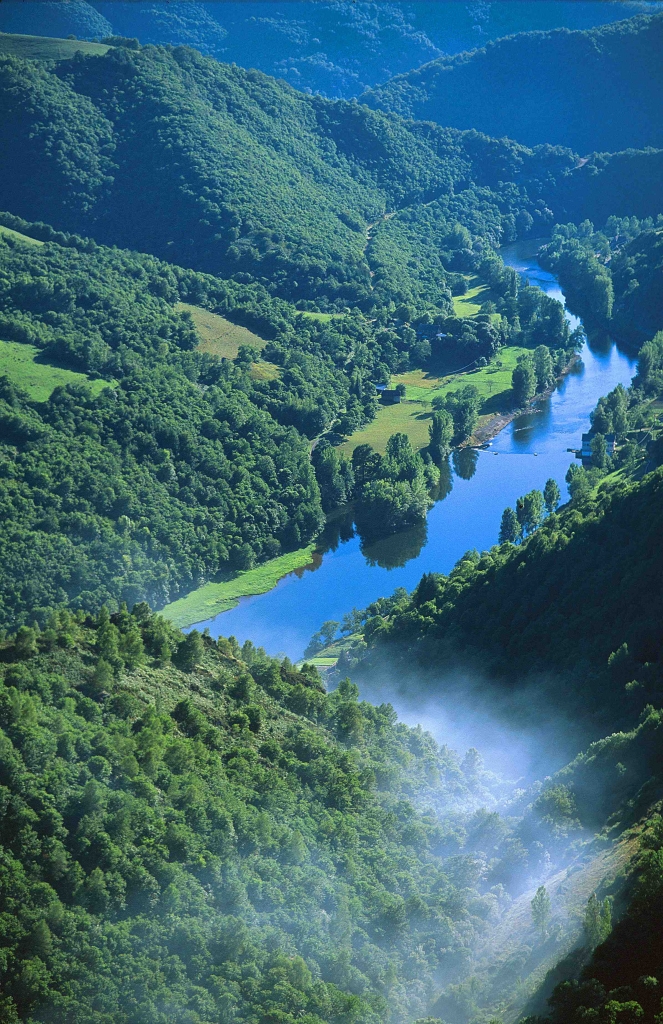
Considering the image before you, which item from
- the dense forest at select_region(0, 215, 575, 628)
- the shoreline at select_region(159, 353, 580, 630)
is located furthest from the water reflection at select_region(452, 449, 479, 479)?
the shoreline at select_region(159, 353, 580, 630)

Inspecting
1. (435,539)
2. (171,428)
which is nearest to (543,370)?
(435,539)

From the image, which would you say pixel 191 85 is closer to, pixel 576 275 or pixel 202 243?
pixel 202 243

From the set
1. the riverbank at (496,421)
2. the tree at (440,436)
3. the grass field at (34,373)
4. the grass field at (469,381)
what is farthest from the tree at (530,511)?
the grass field at (34,373)

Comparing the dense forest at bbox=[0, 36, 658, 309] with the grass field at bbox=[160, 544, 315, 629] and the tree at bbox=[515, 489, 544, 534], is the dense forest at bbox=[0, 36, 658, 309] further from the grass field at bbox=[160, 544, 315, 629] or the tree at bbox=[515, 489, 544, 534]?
the tree at bbox=[515, 489, 544, 534]

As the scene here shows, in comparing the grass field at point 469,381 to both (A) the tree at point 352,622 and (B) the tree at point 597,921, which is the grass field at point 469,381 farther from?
(B) the tree at point 597,921

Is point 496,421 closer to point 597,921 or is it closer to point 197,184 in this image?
→ point 197,184

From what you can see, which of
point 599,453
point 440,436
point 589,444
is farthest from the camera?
point 440,436
